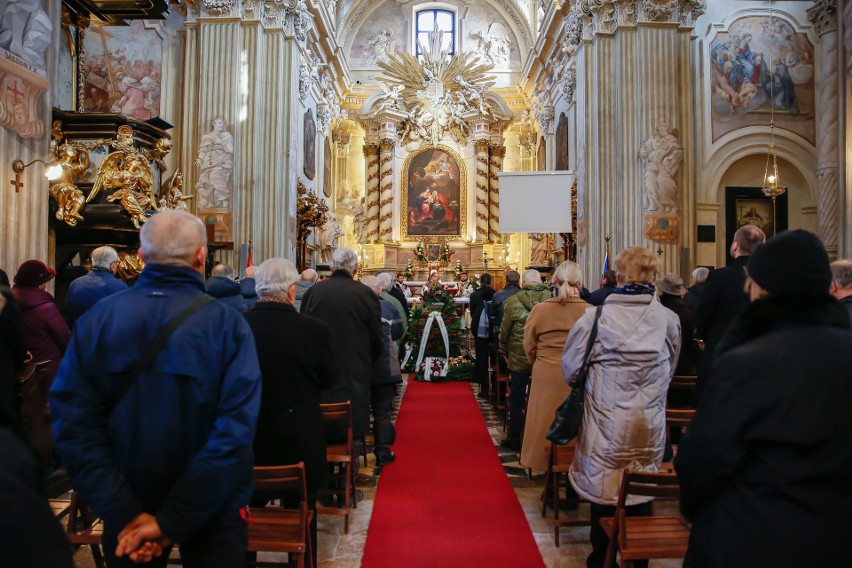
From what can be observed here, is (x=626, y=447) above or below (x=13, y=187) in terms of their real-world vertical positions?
below

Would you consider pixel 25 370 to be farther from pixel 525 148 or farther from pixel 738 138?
pixel 525 148

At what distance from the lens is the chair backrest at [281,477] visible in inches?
116

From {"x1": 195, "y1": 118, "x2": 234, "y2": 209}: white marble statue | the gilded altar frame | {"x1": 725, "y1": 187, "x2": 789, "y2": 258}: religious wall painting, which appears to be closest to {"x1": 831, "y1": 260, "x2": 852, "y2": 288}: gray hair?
{"x1": 725, "y1": 187, "x2": 789, "y2": 258}: religious wall painting

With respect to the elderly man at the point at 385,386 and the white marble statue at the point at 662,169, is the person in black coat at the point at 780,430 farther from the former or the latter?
Answer: the white marble statue at the point at 662,169

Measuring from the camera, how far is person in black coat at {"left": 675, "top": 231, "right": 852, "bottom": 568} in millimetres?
1662

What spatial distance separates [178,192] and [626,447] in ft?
25.9

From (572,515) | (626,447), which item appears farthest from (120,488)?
(572,515)

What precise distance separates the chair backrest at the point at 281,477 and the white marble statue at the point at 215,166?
9.84m

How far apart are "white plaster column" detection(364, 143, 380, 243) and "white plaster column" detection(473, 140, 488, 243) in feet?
10.9

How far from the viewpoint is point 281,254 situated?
12.8 meters

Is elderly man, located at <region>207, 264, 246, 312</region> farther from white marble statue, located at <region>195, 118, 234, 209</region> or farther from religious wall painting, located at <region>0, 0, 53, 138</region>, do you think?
white marble statue, located at <region>195, 118, 234, 209</region>

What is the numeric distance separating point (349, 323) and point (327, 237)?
564 inches

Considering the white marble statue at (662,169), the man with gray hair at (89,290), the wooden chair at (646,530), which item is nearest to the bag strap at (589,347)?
the wooden chair at (646,530)

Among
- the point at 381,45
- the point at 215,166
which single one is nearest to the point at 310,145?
the point at 215,166
